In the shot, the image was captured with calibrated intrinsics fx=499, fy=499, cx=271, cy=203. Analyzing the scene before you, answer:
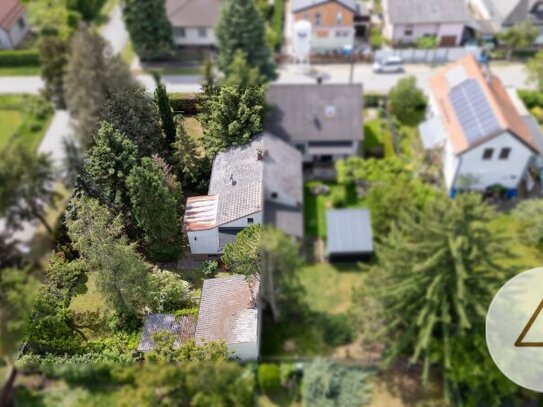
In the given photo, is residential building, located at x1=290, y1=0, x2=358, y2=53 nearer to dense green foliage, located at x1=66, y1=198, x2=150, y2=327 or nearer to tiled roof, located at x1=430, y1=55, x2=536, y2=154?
tiled roof, located at x1=430, y1=55, x2=536, y2=154

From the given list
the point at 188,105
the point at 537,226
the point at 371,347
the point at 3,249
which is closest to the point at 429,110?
the point at 537,226

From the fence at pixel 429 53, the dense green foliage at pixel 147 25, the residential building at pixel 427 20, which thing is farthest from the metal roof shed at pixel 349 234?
the residential building at pixel 427 20

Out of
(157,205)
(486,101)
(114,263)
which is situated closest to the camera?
(157,205)

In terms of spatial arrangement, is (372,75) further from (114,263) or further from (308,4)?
(114,263)

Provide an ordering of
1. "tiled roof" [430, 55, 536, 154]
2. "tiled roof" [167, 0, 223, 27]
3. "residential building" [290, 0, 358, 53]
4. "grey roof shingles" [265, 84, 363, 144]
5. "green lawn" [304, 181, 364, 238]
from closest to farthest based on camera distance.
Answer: "tiled roof" [167, 0, 223, 27] < "grey roof shingles" [265, 84, 363, 144] < "green lawn" [304, 181, 364, 238] < "tiled roof" [430, 55, 536, 154] < "residential building" [290, 0, 358, 53]

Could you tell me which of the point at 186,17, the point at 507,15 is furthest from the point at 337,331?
the point at 507,15

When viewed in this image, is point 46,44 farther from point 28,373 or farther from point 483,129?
point 483,129

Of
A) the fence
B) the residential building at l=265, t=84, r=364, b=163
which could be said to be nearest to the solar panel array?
the residential building at l=265, t=84, r=364, b=163

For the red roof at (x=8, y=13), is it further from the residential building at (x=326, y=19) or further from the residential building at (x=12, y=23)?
the residential building at (x=326, y=19)
